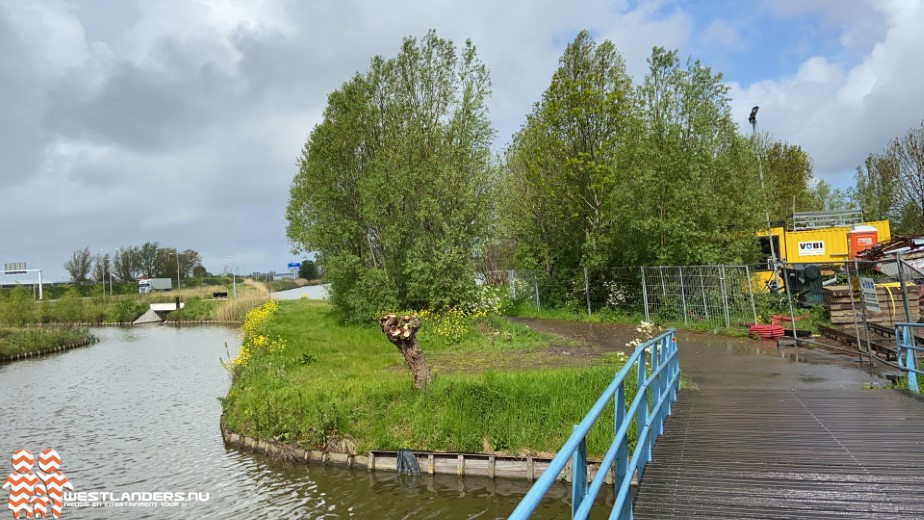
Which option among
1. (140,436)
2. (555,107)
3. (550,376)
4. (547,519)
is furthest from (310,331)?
(547,519)

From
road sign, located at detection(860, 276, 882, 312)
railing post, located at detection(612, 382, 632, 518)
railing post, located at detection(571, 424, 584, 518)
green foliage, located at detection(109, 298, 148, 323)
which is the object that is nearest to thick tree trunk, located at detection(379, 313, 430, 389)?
railing post, located at detection(612, 382, 632, 518)

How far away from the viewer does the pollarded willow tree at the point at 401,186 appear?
20.4 m

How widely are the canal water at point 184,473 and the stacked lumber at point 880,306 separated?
1150cm

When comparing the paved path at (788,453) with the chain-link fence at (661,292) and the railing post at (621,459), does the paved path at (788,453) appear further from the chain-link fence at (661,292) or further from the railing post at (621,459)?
the chain-link fence at (661,292)

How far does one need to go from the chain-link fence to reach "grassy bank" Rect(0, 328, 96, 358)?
28.3 metres

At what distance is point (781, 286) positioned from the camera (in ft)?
70.6

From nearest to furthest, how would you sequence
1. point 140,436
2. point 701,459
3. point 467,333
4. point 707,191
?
point 701,459, point 140,436, point 467,333, point 707,191

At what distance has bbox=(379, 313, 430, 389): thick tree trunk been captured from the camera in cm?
1080

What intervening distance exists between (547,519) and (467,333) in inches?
415

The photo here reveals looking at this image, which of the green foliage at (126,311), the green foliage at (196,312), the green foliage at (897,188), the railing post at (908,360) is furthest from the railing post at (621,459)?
the green foliage at (126,311)

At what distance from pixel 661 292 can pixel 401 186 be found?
9.70 meters

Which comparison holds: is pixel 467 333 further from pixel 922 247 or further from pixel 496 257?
pixel 496 257

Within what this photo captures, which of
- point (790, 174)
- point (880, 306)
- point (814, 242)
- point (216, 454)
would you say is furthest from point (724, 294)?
point (790, 174)

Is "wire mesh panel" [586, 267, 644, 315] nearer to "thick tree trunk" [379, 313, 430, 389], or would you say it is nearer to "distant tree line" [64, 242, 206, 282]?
"thick tree trunk" [379, 313, 430, 389]
